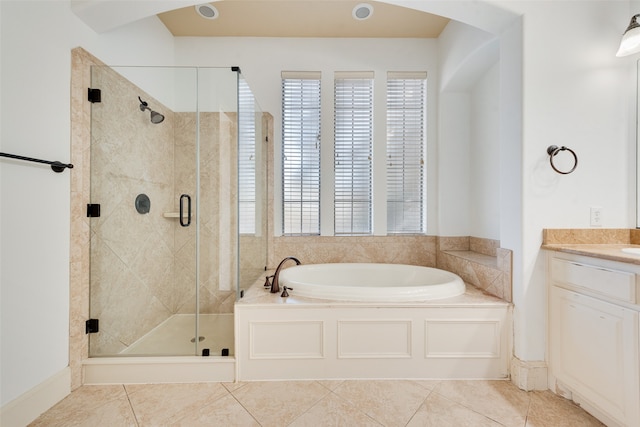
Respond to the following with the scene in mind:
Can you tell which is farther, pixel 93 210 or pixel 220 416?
pixel 93 210

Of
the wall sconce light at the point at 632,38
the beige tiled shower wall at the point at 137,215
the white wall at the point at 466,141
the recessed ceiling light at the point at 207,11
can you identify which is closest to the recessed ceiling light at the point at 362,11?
the white wall at the point at 466,141

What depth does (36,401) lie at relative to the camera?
4.46ft

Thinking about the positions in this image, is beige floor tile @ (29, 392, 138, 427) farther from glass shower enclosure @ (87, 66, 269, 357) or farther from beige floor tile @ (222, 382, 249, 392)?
beige floor tile @ (222, 382, 249, 392)

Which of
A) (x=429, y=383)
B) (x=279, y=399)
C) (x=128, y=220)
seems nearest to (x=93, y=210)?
(x=128, y=220)

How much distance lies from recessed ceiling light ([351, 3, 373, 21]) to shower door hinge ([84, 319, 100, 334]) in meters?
2.97

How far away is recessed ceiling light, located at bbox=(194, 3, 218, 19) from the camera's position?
2238 mm

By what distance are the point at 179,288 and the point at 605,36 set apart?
3209mm

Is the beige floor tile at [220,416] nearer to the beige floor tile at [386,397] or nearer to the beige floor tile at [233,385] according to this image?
the beige floor tile at [233,385]

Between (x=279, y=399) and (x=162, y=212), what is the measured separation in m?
1.59

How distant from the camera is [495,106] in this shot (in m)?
2.29

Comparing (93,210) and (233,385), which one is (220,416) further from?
(93,210)

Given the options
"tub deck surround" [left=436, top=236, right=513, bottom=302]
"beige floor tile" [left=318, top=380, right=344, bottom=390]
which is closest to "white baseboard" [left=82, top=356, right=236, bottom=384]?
"beige floor tile" [left=318, top=380, right=344, bottom=390]

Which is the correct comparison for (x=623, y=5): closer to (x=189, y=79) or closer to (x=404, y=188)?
(x=404, y=188)

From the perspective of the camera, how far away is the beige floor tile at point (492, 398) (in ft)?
4.51
